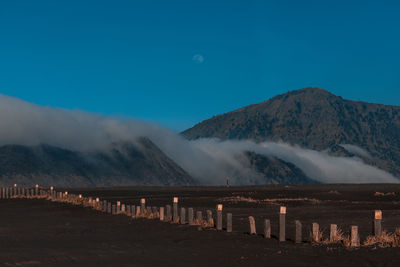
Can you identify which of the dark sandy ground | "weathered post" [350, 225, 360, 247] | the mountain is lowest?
the dark sandy ground

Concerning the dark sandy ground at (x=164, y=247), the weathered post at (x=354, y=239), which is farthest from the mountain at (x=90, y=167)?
the weathered post at (x=354, y=239)

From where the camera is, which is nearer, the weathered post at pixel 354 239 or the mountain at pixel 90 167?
the weathered post at pixel 354 239

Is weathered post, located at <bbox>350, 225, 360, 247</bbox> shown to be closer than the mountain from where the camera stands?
Yes

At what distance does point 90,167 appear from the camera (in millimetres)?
154000

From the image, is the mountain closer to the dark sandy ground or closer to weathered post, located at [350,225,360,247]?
the dark sandy ground

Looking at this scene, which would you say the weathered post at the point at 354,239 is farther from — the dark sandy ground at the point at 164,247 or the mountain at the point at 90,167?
the mountain at the point at 90,167

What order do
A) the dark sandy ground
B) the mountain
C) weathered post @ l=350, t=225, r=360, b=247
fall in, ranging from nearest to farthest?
the dark sandy ground → weathered post @ l=350, t=225, r=360, b=247 → the mountain

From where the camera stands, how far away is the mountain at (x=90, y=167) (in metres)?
140

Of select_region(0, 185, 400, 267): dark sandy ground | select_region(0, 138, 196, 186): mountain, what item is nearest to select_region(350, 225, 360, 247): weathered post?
select_region(0, 185, 400, 267): dark sandy ground

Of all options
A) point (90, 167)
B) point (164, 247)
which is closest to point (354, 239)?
point (164, 247)

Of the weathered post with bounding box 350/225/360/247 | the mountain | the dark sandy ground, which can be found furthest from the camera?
the mountain

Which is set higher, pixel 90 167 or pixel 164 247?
pixel 90 167

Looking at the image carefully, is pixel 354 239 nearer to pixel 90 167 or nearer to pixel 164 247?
pixel 164 247

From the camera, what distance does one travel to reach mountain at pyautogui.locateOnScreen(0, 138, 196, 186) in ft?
459
